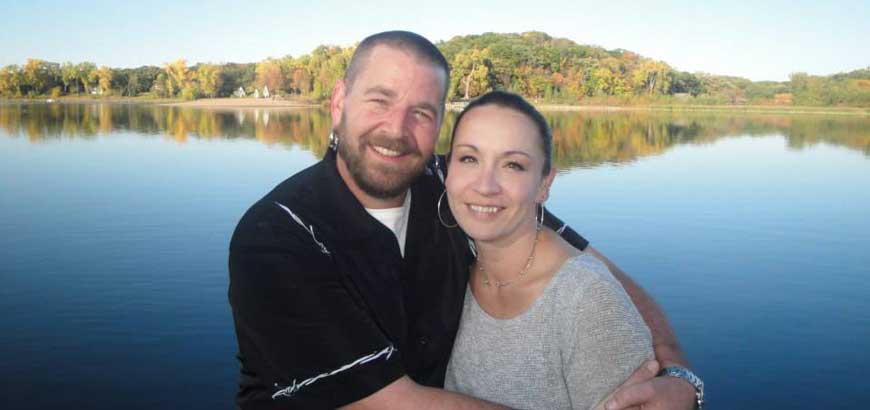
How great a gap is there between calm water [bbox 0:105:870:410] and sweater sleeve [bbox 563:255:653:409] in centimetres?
544

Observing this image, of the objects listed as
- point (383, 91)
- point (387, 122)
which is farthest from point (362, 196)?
point (383, 91)

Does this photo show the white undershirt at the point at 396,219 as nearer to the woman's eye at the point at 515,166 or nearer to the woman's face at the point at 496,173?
the woman's face at the point at 496,173

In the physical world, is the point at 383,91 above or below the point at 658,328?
above

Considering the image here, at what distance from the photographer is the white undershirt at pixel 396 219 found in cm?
252

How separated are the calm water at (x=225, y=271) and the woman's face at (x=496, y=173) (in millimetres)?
5220

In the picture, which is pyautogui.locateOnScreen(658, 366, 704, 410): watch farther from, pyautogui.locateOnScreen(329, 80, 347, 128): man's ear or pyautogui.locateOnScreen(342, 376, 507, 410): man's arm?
pyautogui.locateOnScreen(329, 80, 347, 128): man's ear

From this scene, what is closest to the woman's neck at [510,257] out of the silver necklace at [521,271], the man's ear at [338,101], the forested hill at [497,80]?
the silver necklace at [521,271]

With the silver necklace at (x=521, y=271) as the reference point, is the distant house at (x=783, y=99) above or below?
above

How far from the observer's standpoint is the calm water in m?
7.21

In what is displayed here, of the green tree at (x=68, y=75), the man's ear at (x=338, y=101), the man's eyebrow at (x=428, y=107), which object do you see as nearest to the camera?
the man's eyebrow at (x=428, y=107)

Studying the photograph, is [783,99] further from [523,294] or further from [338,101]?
[523,294]

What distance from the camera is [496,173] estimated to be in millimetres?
2309

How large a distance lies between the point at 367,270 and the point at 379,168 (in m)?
0.42

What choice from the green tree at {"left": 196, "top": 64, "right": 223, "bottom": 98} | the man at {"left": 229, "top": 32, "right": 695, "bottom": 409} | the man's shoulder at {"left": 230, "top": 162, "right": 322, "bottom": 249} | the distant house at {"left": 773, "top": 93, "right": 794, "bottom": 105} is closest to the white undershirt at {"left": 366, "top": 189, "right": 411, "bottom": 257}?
the man at {"left": 229, "top": 32, "right": 695, "bottom": 409}
